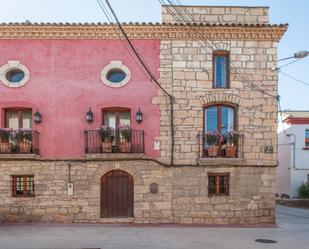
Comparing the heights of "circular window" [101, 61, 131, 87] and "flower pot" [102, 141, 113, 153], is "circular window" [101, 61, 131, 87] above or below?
above

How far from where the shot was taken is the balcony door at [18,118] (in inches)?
572

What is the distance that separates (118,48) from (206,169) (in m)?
5.68

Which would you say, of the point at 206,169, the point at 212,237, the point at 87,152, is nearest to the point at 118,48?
the point at 87,152

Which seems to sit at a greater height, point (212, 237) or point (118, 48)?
point (118, 48)

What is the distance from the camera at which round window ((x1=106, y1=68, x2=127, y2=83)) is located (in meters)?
14.7

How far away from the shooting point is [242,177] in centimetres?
1420

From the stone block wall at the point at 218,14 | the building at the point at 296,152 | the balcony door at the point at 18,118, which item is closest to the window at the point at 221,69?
the stone block wall at the point at 218,14

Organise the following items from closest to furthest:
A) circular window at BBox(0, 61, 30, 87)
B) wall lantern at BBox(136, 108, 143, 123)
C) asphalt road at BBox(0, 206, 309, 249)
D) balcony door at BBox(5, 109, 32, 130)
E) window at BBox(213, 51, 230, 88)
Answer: asphalt road at BBox(0, 206, 309, 249) < wall lantern at BBox(136, 108, 143, 123) < circular window at BBox(0, 61, 30, 87) < balcony door at BBox(5, 109, 32, 130) < window at BBox(213, 51, 230, 88)

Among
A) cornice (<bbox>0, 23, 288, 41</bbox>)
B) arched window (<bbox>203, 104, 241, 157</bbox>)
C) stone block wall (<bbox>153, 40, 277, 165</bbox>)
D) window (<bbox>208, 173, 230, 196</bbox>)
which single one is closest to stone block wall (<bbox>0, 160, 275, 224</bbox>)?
window (<bbox>208, 173, 230, 196</bbox>)

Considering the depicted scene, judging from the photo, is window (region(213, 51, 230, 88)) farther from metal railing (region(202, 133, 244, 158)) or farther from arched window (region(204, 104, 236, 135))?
metal railing (region(202, 133, 244, 158))

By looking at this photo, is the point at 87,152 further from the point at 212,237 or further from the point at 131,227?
the point at 212,237

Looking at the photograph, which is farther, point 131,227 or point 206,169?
point 206,169

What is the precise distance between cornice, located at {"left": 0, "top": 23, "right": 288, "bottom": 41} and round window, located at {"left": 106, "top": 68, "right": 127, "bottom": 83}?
4.22ft

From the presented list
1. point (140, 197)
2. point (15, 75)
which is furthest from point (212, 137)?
point (15, 75)
